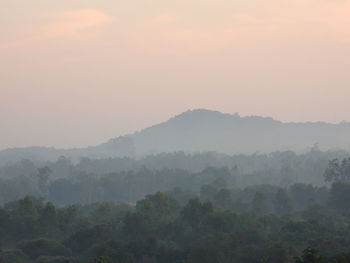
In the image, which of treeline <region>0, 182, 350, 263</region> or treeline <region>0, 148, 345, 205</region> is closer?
treeline <region>0, 182, 350, 263</region>

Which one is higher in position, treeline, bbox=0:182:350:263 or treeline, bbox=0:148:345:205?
treeline, bbox=0:148:345:205

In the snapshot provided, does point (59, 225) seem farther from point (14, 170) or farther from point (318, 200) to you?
point (14, 170)

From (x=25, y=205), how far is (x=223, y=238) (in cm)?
2406

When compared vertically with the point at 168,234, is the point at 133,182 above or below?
above

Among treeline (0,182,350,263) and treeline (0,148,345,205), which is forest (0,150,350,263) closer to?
treeline (0,182,350,263)

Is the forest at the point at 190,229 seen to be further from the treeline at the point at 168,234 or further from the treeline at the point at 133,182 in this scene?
the treeline at the point at 133,182

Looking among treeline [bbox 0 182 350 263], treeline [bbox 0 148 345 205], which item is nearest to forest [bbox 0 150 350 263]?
treeline [bbox 0 182 350 263]

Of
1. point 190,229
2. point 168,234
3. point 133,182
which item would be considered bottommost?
point 168,234

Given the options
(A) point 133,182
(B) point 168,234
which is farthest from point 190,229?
(A) point 133,182

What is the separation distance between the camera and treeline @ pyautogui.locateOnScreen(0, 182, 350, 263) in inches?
1745

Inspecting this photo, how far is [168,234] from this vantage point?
2218 inches

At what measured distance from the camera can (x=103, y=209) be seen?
6812cm

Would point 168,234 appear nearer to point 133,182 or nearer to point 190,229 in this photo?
point 190,229

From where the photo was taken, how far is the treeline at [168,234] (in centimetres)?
4431
